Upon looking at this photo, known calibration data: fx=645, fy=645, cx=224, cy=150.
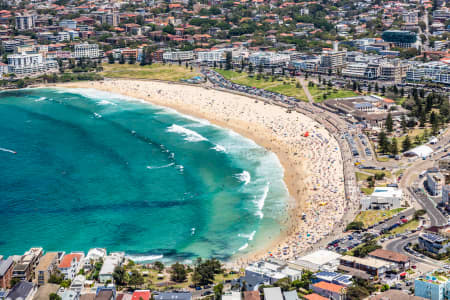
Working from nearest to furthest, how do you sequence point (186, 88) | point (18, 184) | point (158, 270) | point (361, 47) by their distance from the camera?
point (158, 270)
point (18, 184)
point (186, 88)
point (361, 47)

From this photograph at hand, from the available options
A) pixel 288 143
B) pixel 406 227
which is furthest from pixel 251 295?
pixel 288 143

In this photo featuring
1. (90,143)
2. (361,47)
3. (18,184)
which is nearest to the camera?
(18,184)

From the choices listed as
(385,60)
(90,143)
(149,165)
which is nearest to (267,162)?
(149,165)

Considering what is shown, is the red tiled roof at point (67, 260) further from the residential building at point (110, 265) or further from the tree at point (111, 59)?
the tree at point (111, 59)

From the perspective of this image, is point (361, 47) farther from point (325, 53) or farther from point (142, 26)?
point (142, 26)

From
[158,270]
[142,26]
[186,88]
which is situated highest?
[142,26]

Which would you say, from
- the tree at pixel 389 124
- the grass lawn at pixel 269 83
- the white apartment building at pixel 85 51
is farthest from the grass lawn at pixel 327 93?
the white apartment building at pixel 85 51

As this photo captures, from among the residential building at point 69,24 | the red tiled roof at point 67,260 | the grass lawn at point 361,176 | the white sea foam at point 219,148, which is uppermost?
the residential building at point 69,24
